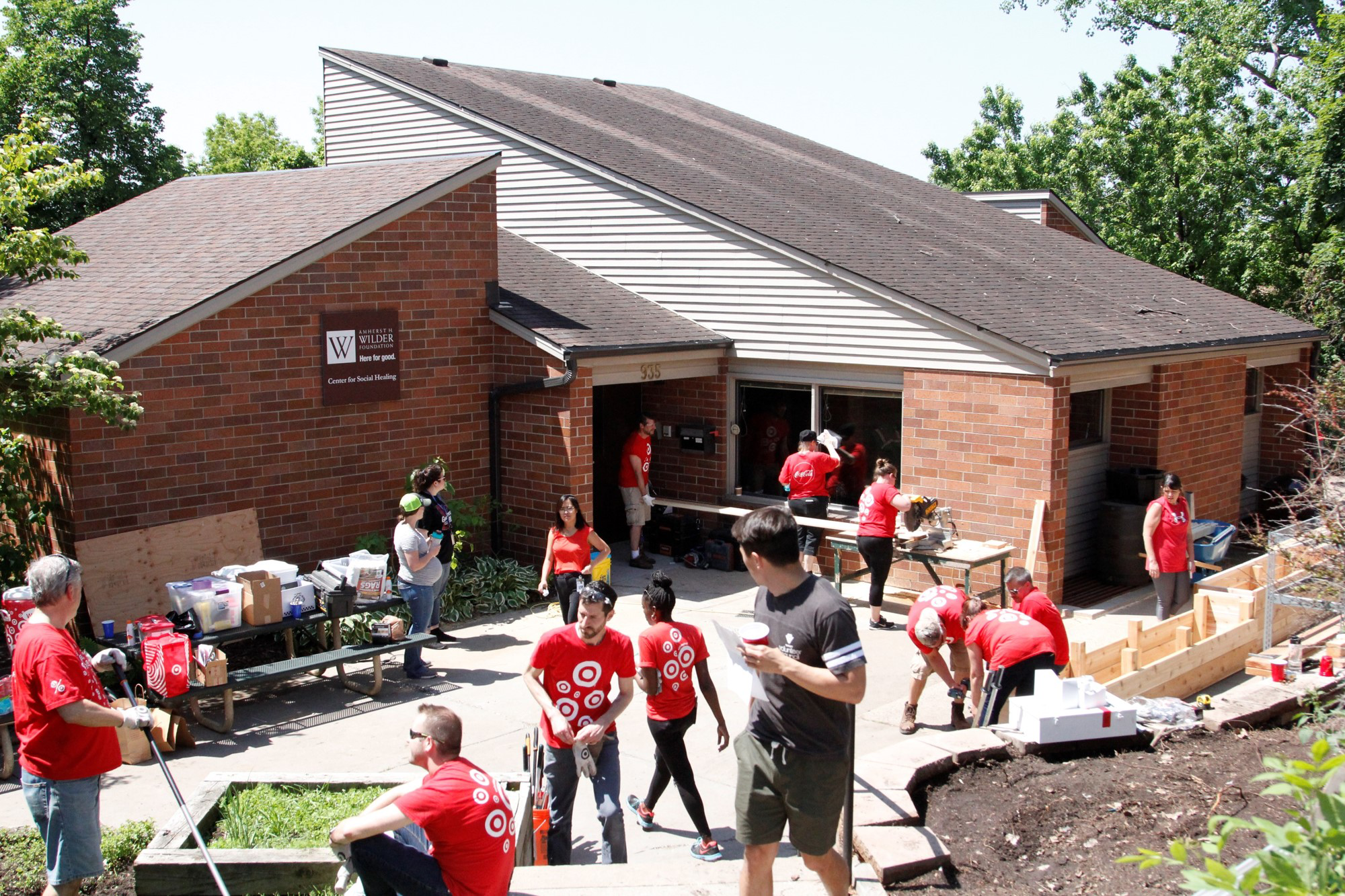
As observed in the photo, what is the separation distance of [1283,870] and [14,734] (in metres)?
8.23

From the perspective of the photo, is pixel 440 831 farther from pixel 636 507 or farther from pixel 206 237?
pixel 206 237

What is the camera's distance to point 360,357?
1208cm

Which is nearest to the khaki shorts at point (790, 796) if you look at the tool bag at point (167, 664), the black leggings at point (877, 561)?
the tool bag at point (167, 664)

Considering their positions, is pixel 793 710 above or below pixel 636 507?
above

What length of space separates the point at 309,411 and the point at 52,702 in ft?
21.8

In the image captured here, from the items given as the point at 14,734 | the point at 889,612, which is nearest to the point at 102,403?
the point at 14,734

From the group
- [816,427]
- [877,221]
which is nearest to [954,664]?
[816,427]

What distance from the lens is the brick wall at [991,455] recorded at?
1191 centimetres

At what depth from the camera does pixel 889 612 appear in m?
12.3

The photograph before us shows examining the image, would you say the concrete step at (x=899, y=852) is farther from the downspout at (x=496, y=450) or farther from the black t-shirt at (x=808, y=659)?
the downspout at (x=496, y=450)

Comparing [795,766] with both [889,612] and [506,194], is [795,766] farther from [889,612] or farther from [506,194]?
[506,194]

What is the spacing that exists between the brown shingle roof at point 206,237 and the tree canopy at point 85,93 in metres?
15.4

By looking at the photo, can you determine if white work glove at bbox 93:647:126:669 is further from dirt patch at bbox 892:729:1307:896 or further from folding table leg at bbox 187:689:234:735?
dirt patch at bbox 892:729:1307:896

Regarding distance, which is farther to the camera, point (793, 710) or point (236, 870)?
point (236, 870)
